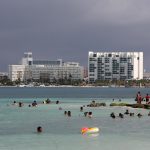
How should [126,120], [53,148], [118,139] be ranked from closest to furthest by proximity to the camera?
[53,148] → [118,139] → [126,120]

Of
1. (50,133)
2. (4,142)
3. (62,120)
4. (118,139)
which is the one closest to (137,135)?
(118,139)

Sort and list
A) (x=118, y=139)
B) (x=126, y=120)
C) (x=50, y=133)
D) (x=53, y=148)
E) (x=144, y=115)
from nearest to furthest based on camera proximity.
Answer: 1. (x=53, y=148)
2. (x=118, y=139)
3. (x=50, y=133)
4. (x=126, y=120)
5. (x=144, y=115)

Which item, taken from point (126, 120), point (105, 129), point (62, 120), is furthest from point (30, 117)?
point (105, 129)

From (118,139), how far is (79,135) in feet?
13.7

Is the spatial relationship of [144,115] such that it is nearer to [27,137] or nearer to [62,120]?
[62,120]

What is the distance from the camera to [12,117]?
64375mm

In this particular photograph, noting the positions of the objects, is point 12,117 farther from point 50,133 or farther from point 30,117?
point 50,133

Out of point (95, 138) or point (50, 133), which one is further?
point (50, 133)

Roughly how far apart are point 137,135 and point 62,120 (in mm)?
15915

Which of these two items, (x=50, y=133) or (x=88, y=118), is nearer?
(x=50, y=133)

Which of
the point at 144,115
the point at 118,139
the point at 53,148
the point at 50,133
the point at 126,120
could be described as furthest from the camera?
the point at 144,115

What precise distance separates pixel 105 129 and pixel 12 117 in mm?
18369

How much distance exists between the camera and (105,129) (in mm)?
49500

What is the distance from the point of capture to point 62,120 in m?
59.2
